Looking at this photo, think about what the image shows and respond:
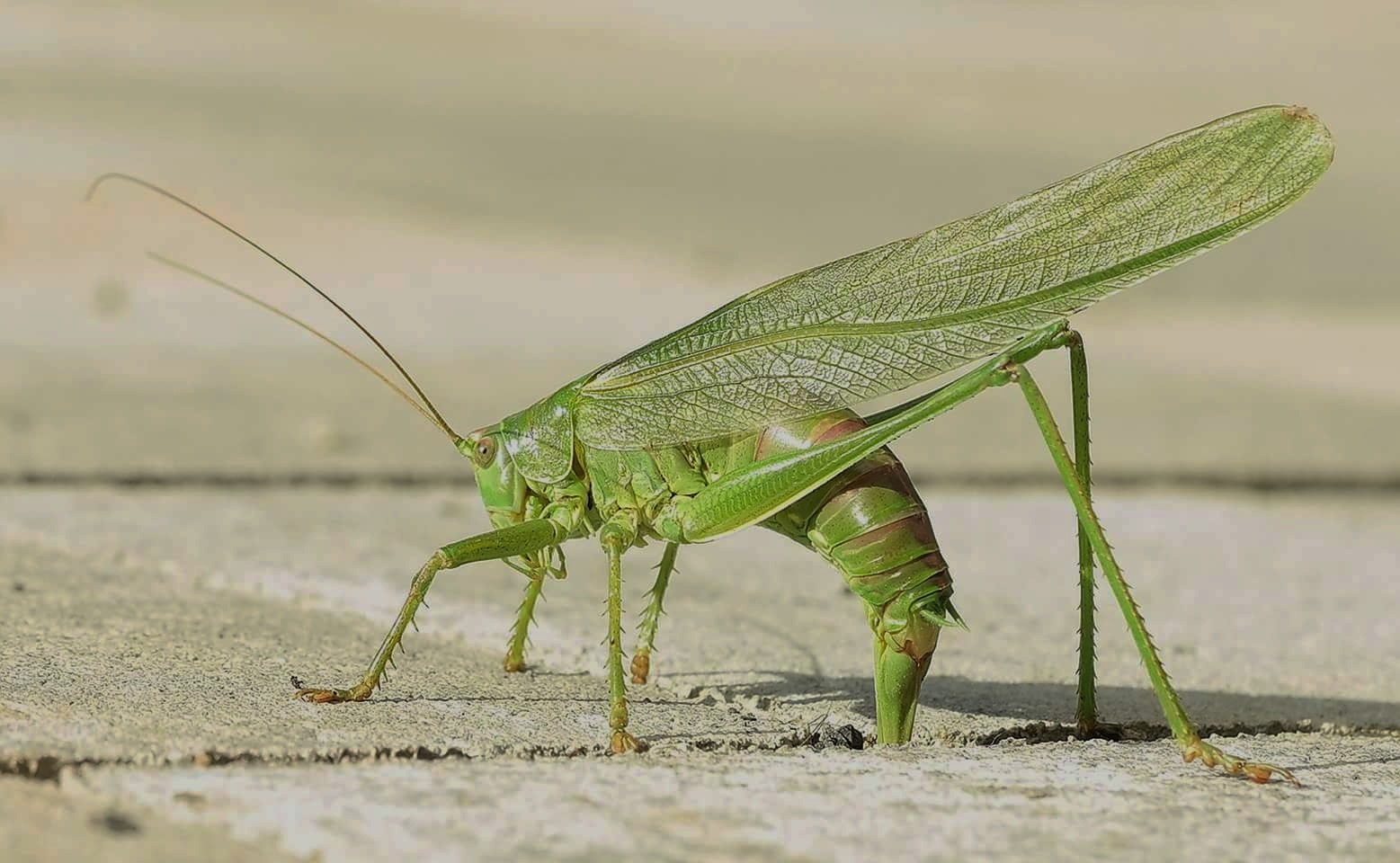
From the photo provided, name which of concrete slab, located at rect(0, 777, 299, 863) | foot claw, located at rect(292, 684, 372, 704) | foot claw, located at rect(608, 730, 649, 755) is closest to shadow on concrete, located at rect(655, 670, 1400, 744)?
foot claw, located at rect(608, 730, 649, 755)

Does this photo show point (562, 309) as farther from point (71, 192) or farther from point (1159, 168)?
point (1159, 168)

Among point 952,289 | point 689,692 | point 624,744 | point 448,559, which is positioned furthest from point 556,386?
point 624,744

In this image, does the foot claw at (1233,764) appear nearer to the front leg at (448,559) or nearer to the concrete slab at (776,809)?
the concrete slab at (776,809)

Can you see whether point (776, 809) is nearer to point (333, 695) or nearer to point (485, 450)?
point (333, 695)

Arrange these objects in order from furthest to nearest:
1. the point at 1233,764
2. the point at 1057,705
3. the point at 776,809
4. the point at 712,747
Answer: the point at 1057,705
the point at 712,747
the point at 1233,764
the point at 776,809

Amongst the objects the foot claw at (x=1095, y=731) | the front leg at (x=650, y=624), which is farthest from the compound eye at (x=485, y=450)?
the foot claw at (x=1095, y=731)

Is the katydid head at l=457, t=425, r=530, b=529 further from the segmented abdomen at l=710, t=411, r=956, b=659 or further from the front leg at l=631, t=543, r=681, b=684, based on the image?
the segmented abdomen at l=710, t=411, r=956, b=659
